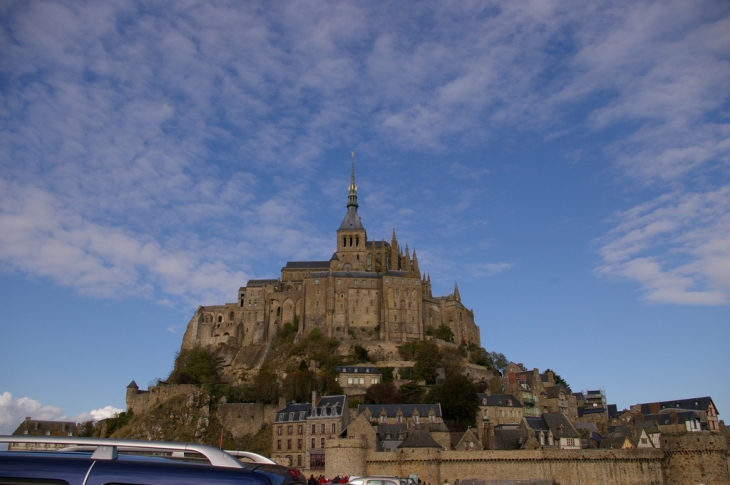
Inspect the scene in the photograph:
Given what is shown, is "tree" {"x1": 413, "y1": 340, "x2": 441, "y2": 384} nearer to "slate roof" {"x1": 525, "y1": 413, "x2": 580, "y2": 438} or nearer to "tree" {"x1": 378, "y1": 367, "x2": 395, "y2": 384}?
"tree" {"x1": 378, "y1": 367, "x2": 395, "y2": 384}

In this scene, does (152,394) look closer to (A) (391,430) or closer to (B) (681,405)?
(A) (391,430)

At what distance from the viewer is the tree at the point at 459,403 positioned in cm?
6512

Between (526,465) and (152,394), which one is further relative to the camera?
(152,394)

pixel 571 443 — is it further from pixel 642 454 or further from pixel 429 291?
pixel 429 291

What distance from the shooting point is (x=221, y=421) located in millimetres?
63219

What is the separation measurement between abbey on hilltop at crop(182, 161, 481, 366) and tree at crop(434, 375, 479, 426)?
2591 centimetres

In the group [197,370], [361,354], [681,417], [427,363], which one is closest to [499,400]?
[427,363]

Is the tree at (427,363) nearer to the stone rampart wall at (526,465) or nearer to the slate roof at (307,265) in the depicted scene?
the stone rampart wall at (526,465)

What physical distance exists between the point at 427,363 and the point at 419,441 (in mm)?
27463

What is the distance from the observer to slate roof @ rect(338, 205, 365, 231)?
10944 centimetres

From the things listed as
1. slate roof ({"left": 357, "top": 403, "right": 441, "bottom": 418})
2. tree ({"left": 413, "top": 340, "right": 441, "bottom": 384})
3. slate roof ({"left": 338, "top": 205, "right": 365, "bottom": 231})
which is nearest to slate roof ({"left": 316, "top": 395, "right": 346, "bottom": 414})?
slate roof ({"left": 357, "top": 403, "right": 441, "bottom": 418})

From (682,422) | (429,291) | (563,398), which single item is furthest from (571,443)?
(429,291)

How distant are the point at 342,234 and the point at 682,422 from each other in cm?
6010

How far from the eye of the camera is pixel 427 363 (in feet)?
256
